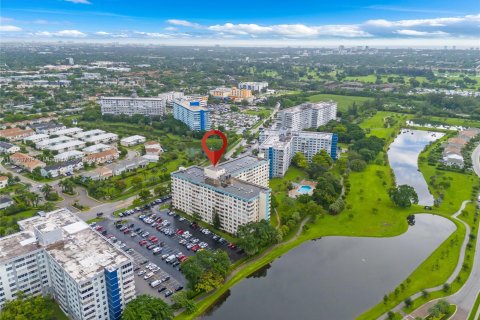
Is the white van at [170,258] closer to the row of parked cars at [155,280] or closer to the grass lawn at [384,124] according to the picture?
the row of parked cars at [155,280]

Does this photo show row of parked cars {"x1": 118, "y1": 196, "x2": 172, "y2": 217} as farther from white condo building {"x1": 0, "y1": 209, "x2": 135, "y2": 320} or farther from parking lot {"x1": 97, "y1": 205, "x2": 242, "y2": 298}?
white condo building {"x1": 0, "y1": 209, "x2": 135, "y2": 320}

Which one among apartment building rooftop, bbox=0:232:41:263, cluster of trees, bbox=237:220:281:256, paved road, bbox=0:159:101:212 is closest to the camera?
apartment building rooftop, bbox=0:232:41:263

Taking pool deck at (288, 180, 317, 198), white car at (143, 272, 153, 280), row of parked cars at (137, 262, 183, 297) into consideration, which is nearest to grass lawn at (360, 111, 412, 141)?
pool deck at (288, 180, 317, 198)

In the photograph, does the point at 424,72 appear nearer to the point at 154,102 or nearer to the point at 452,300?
the point at 154,102

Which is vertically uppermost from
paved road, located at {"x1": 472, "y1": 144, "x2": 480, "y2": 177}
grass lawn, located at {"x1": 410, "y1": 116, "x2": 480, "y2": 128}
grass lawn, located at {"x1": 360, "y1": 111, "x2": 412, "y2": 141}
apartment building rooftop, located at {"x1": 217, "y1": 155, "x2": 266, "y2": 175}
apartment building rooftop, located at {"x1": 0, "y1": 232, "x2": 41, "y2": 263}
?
apartment building rooftop, located at {"x1": 217, "y1": 155, "x2": 266, "y2": 175}

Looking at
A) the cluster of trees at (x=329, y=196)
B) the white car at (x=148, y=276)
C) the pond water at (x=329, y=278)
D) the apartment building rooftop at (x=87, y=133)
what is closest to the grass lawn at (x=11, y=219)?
the white car at (x=148, y=276)

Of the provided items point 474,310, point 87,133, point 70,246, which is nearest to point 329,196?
point 474,310
